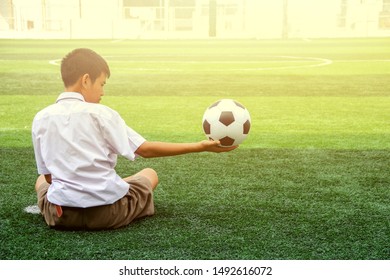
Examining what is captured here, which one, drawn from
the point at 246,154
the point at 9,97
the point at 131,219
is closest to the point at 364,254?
the point at 131,219

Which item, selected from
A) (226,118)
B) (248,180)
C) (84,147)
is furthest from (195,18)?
(84,147)

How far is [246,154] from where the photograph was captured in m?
5.32

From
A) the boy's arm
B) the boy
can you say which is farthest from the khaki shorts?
the boy's arm

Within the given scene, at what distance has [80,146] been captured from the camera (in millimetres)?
3145

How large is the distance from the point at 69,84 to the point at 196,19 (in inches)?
1358

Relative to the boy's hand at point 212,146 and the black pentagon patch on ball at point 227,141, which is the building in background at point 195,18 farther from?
the boy's hand at point 212,146

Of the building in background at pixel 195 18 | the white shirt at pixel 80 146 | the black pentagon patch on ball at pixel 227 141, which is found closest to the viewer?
the white shirt at pixel 80 146

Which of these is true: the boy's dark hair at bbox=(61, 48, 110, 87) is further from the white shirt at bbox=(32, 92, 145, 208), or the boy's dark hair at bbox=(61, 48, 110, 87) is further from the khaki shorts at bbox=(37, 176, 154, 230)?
the khaki shorts at bbox=(37, 176, 154, 230)

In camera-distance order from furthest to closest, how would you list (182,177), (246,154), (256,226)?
1. (246,154)
2. (182,177)
3. (256,226)

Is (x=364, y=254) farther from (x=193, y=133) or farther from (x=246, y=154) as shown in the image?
(x=193, y=133)

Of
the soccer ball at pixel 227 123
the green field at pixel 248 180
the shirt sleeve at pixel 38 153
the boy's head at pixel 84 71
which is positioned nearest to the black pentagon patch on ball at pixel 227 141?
the soccer ball at pixel 227 123

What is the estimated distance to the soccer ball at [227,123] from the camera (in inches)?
138

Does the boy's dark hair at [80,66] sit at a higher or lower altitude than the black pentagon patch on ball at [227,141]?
higher

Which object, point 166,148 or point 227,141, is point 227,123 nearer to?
point 227,141
